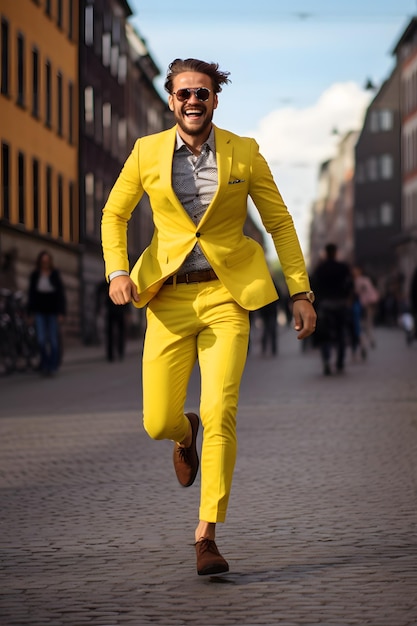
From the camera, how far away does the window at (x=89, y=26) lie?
5047cm

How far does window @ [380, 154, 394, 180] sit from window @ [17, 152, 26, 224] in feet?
252

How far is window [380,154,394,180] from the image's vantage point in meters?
115

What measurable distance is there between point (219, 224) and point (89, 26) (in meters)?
46.1

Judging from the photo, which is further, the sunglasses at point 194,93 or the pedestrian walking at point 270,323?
the pedestrian walking at point 270,323

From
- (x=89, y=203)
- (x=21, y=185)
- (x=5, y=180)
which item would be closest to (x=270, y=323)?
(x=5, y=180)

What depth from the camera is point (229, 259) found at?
Result: 6.24 meters

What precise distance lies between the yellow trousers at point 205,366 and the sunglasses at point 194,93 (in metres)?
0.77

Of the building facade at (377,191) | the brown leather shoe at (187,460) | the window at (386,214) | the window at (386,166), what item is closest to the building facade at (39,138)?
the brown leather shoe at (187,460)

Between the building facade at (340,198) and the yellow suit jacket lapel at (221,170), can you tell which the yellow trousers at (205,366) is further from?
the building facade at (340,198)

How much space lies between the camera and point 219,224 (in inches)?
246

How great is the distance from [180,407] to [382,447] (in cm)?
508

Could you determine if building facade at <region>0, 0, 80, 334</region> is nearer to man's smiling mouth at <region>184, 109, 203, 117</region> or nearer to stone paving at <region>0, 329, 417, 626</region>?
stone paving at <region>0, 329, 417, 626</region>

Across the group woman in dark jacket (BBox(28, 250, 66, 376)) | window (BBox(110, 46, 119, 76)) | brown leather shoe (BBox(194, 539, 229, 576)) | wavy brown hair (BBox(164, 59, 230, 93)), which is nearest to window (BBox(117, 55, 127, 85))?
window (BBox(110, 46, 119, 76))

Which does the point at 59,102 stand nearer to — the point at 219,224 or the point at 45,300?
the point at 45,300
